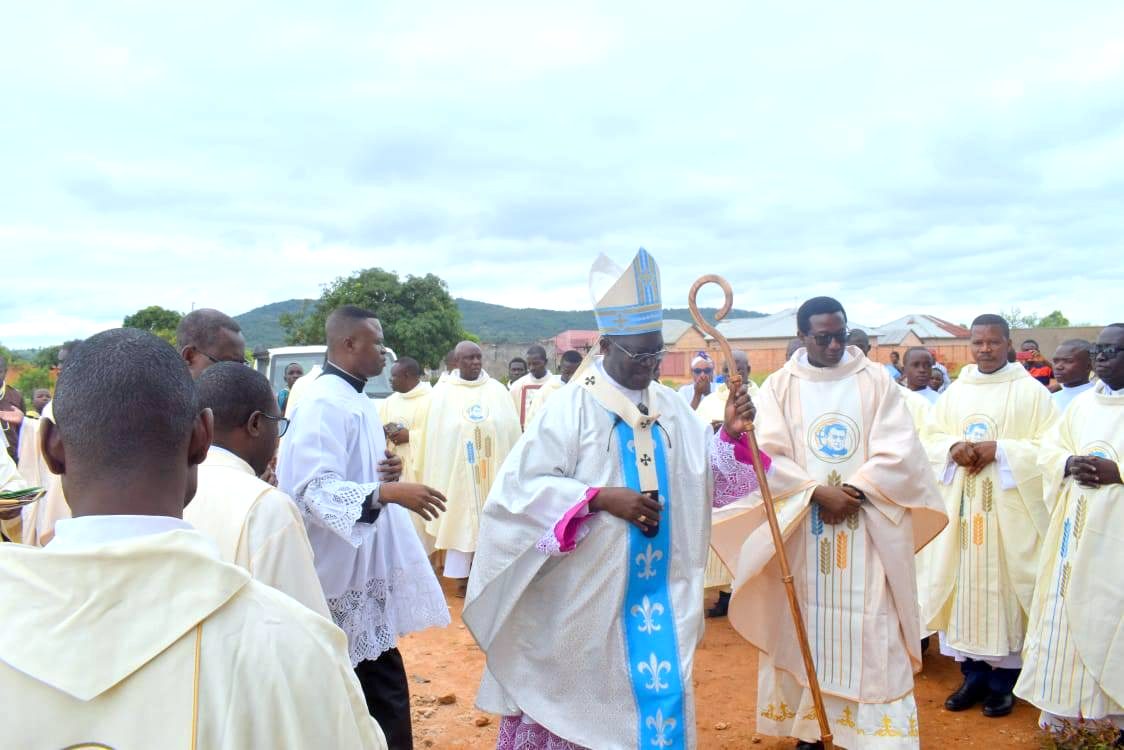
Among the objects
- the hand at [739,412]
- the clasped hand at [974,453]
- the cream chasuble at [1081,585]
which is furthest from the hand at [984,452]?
the hand at [739,412]

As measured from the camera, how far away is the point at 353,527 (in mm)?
3549

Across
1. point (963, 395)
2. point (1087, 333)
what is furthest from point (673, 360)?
point (963, 395)

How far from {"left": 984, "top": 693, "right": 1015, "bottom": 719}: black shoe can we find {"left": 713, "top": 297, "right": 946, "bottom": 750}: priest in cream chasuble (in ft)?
4.31

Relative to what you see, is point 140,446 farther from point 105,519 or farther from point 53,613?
point 53,613

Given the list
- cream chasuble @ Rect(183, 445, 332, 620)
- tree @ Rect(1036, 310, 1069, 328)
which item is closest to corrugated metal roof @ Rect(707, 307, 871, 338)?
tree @ Rect(1036, 310, 1069, 328)

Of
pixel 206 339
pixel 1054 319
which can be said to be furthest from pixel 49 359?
pixel 1054 319

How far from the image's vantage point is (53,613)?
3.86 ft

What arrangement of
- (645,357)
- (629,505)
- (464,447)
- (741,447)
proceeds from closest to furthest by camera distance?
(629,505), (645,357), (741,447), (464,447)

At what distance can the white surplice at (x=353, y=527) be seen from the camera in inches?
139

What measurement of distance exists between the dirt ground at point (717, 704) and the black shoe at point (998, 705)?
0.04m

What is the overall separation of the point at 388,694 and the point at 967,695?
386 centimetres

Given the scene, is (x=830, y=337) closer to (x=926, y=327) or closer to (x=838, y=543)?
(x=838, y=543)

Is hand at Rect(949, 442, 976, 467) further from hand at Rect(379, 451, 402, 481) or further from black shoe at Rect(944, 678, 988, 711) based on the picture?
hand at Rect(379, 451, 402, 481)

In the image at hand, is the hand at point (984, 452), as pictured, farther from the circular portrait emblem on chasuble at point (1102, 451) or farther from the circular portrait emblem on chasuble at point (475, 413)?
the circular portrait emblem on chasuble at point (475, 413)
